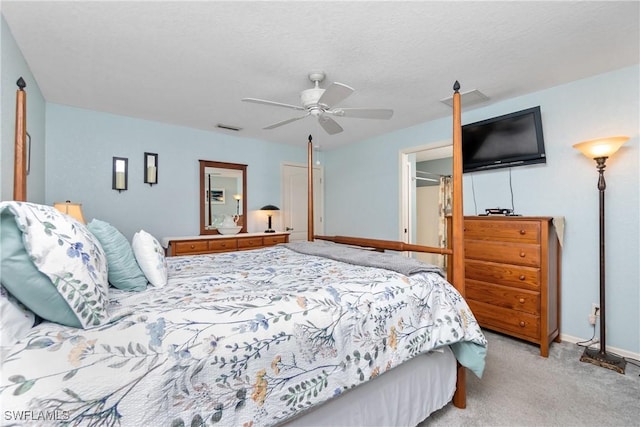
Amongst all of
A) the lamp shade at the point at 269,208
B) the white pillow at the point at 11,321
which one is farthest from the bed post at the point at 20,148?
the lamp shade at the point at 269,208

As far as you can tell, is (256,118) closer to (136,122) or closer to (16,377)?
(136,122)

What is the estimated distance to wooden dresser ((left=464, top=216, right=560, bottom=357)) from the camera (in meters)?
2.57

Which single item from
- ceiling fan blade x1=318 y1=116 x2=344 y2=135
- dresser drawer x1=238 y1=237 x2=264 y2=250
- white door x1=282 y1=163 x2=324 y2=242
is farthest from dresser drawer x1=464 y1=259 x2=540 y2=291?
white door x1=282 y1=163 x2=324 y2=242

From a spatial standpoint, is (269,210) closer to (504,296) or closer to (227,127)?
(227,127)

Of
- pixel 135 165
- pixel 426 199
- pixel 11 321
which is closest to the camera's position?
pixel 11 321

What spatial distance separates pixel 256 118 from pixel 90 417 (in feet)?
11.3

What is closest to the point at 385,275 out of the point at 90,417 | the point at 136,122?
the point at 90,417

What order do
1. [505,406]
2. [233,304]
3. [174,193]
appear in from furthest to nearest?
[174,193]
[505,406]
[233,304]

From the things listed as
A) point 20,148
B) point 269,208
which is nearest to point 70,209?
point 20,148

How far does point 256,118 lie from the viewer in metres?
3.73

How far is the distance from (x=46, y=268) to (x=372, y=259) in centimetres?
162

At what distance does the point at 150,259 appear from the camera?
57.4 inches

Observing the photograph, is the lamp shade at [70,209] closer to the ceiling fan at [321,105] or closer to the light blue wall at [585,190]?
the ceiling fan at [321,105]

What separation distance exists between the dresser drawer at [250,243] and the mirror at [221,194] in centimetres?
49
